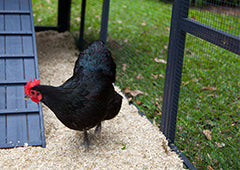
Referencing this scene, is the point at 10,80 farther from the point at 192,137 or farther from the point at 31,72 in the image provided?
the point at 192,137

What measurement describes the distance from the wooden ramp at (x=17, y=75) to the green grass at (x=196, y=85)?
5.08 ft

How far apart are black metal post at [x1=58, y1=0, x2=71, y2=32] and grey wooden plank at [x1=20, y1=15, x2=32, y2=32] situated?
8.86 ft

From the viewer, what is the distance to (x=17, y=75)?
3.39m

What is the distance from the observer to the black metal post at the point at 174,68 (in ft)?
9.40

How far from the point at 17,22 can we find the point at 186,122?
2.60 m

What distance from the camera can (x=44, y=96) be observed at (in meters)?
2.46

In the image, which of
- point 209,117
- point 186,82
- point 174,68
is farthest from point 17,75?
point 186,82

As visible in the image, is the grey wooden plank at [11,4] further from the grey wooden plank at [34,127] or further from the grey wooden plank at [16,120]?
the grey wooden plank at [34,127]

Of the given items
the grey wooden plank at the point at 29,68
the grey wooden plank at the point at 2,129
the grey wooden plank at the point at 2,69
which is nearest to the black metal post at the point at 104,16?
the grey wooden plank at the point at 29,68

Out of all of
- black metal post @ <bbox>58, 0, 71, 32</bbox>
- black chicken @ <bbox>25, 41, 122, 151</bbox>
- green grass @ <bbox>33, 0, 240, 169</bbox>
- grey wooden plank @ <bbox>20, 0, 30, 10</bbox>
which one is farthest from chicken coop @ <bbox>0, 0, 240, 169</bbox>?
black metal post @ <bbox>58, 0, 71, 32</bbox>

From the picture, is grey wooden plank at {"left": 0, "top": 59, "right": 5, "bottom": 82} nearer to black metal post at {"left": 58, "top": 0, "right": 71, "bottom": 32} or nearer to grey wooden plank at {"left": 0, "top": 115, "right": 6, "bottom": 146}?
grey wooden plank at {"left": 0, "top": 115, "right": 6, "bottom": 146}

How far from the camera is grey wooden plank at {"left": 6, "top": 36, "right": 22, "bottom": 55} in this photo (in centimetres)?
356

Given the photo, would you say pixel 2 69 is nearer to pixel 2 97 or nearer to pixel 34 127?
pixel 2 97

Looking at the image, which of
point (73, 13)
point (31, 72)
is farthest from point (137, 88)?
point (73, 13)
